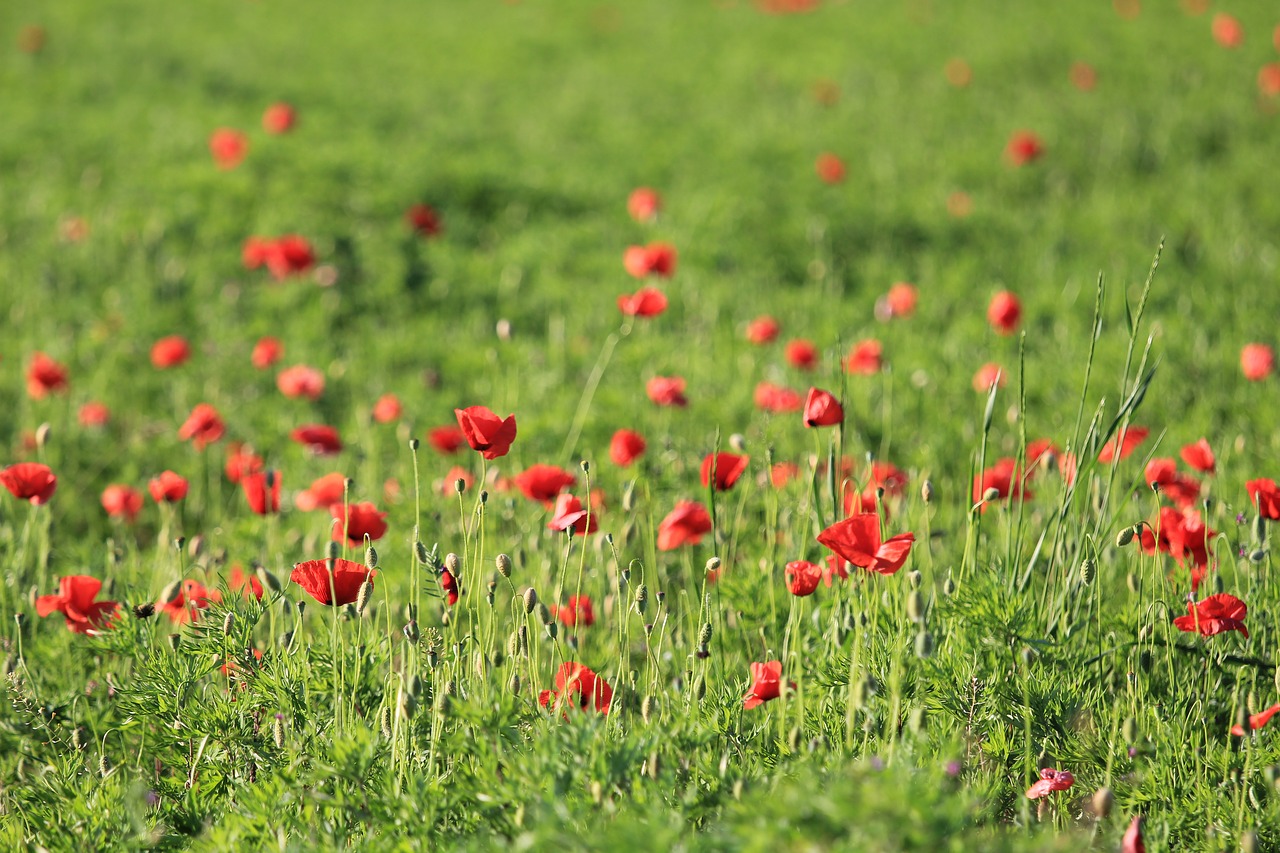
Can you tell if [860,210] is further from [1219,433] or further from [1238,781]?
[1238,781]

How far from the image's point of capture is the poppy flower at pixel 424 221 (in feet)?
17.5

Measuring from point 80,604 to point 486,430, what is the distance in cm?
90

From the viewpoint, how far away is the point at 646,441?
355 cm

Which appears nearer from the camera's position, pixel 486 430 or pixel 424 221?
pixel 486 430

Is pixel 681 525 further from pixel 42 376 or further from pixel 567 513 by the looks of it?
pixel 42 376

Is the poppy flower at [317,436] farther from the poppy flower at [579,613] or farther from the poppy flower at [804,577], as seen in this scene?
the poppy flower at [804,577]

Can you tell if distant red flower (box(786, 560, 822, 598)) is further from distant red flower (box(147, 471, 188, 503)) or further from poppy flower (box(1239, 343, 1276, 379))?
poppy flower (box(1239, 343, 1276, 379))

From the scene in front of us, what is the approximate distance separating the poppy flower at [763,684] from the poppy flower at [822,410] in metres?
0.53

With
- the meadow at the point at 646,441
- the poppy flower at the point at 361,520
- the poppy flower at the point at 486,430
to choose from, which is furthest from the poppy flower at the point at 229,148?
the poppy flower at the point at 486,430

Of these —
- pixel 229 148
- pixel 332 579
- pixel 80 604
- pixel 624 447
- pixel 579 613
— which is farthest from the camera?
pixel 229 148

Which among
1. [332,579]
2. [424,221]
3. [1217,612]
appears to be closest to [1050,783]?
[1217,612]

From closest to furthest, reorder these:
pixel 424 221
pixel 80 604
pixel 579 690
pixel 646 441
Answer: pixel 579 690, pixel 80 604, pixel 646 441, pixel 424 221

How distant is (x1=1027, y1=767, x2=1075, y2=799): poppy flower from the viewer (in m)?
1.80

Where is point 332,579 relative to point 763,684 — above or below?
above
